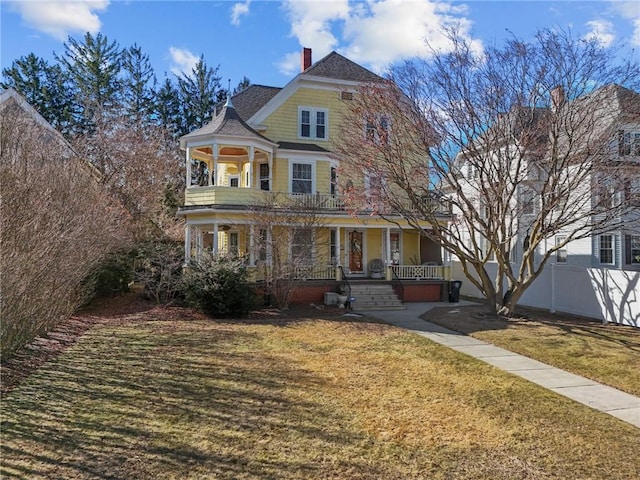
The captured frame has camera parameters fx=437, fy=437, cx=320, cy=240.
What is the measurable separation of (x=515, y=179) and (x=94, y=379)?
1182 centimetres

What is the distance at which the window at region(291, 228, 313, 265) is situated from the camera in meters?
16.4

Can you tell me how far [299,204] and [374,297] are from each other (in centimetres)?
480

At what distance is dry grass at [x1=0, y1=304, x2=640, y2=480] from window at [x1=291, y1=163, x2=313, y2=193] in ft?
40.8

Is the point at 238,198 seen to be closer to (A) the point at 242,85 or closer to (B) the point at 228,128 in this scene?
(B) the point at 228,128

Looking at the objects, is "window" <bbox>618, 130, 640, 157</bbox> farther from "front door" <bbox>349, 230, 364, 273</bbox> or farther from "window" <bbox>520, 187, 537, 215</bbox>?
"front door" <bbox>349, 230, 364, 273</bbox>

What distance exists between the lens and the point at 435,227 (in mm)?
14383

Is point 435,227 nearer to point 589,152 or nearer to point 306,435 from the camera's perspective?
point 589,152

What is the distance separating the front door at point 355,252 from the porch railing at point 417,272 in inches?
102

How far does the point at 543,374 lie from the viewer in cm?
793

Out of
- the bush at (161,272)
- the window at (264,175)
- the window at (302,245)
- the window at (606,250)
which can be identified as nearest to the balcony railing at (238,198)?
the window at (302,245)

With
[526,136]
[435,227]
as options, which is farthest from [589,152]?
[435,227]

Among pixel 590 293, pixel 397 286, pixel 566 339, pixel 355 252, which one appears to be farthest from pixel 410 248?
pixel 566 339

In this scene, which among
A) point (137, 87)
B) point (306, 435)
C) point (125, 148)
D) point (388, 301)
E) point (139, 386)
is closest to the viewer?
point (306, 435)

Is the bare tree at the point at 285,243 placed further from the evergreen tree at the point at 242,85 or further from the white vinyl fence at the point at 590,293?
the evergreen tree at the point at 242,85
